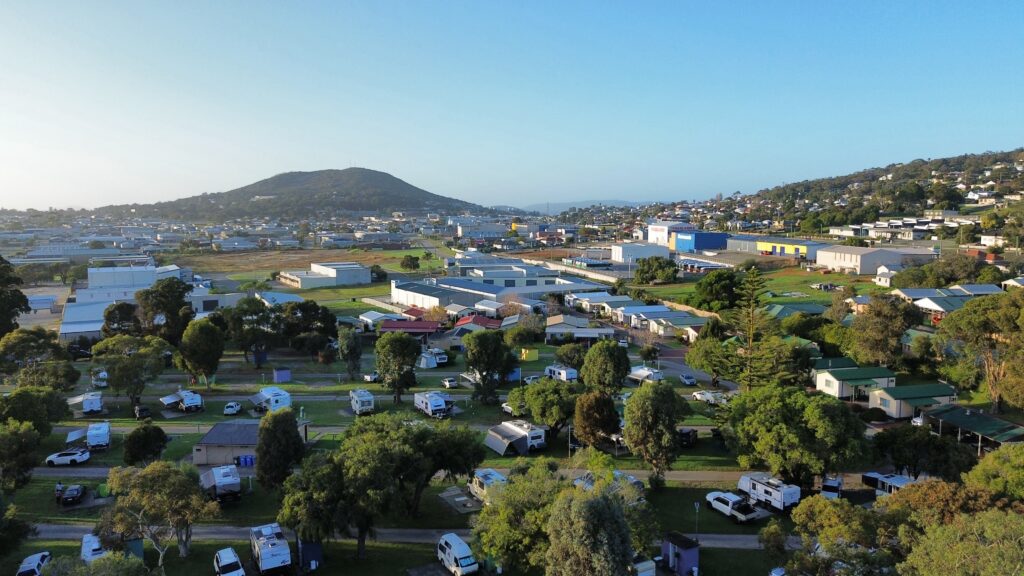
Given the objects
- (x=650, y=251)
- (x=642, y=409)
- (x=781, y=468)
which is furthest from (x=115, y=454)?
(x=650, y=251)

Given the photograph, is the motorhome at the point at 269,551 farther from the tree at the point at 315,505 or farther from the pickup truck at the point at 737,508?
the pickup truck at the point at 737,508

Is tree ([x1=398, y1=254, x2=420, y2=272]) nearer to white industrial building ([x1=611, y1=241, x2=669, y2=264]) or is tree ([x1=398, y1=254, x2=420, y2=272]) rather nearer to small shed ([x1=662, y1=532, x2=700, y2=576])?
white industrial building ([x1=611, y1=241, x2=669, y2=264])

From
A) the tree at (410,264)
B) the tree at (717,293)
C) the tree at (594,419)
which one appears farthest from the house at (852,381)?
the tree at (410,264)

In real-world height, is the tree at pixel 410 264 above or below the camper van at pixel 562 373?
above

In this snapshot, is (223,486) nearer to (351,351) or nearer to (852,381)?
(351,351)

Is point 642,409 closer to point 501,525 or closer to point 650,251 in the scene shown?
point 501,525

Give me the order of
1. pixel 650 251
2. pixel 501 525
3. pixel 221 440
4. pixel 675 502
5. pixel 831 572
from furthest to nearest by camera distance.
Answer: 1. pixel 650 251
2. pixel 221 440
3. pixel 675 502
4. pixel 501 525
5. pixel 831 572
